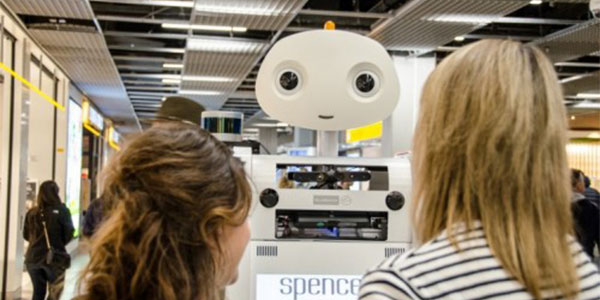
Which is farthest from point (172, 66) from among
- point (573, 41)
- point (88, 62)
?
point (573, 41)

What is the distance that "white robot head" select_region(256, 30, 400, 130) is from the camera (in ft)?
7.11

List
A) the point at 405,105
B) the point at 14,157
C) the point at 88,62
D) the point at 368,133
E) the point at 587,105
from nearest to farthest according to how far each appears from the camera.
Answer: the point at 14,157 < the point at 405,105 < the point at 88,62 < the point at 368,133 < the point at 587,105

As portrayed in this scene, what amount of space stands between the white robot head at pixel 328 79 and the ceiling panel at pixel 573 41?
5.19m

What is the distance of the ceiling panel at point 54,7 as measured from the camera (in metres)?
5.84

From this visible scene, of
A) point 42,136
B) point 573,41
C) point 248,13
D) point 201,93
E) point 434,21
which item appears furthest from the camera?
point 201,93

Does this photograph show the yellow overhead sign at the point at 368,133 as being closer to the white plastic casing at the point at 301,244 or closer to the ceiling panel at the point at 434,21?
the ceiling panel at the point at 434,21

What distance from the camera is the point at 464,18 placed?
629 cm

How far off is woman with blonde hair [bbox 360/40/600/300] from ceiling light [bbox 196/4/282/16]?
5279mm

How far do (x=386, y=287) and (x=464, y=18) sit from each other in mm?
5876

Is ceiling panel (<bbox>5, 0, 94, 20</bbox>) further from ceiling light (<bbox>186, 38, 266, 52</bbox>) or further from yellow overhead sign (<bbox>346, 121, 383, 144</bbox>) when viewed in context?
yellow overhead sign (<bbox>346, 121, 383, 144</bbox>)

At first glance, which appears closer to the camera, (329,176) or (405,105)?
(329,176)

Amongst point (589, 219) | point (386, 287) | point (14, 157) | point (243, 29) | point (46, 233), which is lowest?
point (46, 233)

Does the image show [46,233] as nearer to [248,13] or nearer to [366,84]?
[248,13]

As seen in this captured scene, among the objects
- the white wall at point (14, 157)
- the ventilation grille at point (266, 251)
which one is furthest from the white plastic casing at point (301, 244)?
the white wall at point (14, 157)
